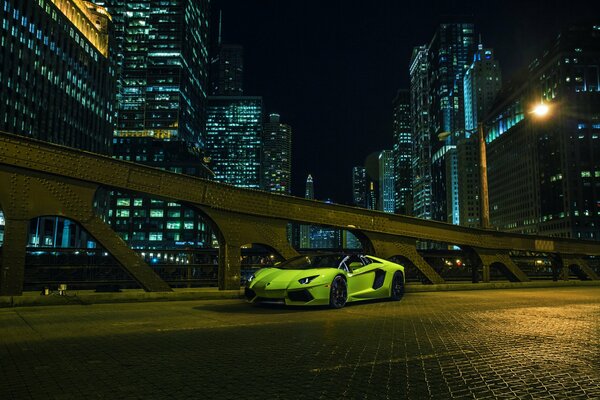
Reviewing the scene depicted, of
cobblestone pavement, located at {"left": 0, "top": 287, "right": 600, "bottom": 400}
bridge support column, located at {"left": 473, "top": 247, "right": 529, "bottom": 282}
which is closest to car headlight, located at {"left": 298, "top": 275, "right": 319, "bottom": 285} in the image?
cobblestone pavement, located at {"left": 0, "top": 287, "right": 600, "bottom": 400}

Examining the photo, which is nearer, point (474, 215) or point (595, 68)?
point (595, 68)

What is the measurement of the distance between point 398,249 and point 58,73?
96.6 m

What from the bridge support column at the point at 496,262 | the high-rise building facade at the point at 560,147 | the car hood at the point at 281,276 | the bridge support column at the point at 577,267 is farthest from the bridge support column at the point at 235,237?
the high-rise building facade at the point at 560,147

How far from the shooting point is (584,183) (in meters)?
136

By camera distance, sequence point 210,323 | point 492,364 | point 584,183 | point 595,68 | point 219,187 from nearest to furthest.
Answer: point 492,364
point 210,323
point 219,187
point 584,183
point 595,68

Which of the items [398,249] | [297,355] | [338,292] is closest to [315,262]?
[338,292]

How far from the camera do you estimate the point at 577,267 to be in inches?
950

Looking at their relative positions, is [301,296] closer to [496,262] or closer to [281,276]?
[281,276]

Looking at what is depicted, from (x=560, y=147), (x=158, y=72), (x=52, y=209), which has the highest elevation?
(x=158, y=72)

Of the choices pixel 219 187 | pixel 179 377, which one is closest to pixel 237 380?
pixel 179 377

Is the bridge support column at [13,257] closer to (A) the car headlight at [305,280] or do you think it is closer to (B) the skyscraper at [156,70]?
(A) the car headlight at [305,280]

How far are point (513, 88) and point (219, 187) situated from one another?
641ft

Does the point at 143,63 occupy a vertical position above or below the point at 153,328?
above

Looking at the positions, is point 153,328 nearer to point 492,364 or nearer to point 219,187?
point 492,364
